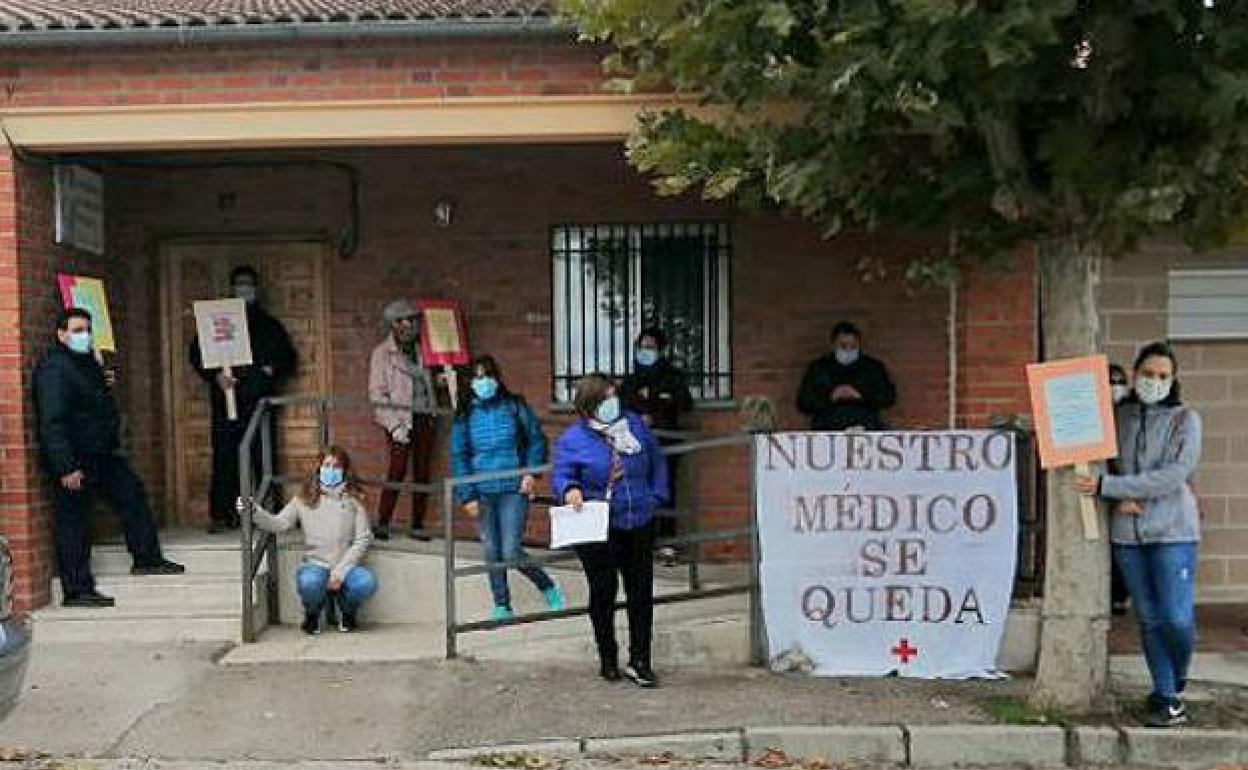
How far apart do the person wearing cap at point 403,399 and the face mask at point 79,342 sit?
6.22 feet

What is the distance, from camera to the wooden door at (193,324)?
32.2 feet

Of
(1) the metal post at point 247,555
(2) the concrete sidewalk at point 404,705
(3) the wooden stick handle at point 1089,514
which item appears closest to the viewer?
(2) the concrete sidewalk at point 404,705

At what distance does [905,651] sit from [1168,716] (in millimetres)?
1353

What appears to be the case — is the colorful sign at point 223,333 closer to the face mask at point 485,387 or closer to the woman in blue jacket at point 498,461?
the woman in blue jacket at point 498,461

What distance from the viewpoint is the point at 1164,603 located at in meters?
6.12

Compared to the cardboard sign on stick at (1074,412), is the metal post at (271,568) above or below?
below

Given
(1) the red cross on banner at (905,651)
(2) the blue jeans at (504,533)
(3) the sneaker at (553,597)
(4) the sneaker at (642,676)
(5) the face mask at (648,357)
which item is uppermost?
(5) the face mask at (648,357)

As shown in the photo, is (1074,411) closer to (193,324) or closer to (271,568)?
(271,568)

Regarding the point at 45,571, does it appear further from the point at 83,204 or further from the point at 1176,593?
the point at 1176,593

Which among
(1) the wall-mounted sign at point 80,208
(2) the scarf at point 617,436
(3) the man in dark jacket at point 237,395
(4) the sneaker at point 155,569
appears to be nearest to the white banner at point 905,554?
(2) the scarf at point 617,436

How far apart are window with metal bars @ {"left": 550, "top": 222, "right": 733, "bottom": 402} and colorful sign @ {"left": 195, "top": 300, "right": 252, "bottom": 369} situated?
2.22m

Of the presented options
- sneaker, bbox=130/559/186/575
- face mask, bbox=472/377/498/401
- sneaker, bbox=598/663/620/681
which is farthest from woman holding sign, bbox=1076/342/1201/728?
sneaker, bbox=130/559/186/575

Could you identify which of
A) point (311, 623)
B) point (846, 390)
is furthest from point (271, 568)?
point (846, 390)

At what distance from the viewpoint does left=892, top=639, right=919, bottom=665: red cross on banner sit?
6965 mm
